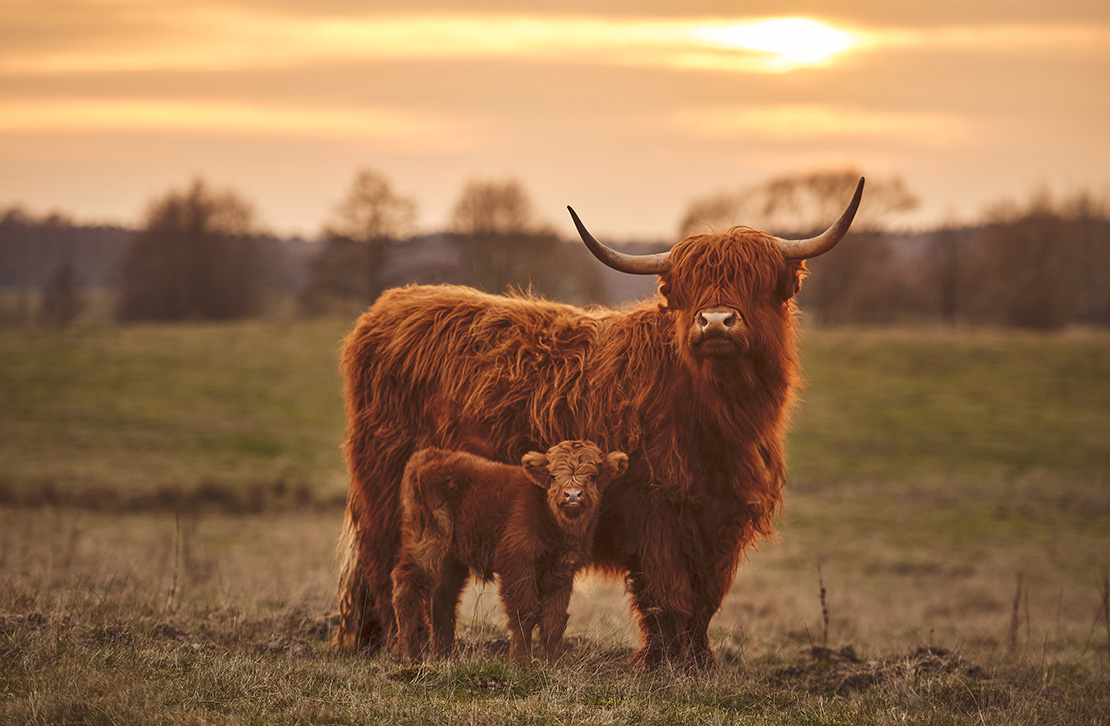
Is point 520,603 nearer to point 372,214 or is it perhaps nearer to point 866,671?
point 866,671

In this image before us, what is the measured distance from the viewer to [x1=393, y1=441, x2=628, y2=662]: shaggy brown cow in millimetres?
5129

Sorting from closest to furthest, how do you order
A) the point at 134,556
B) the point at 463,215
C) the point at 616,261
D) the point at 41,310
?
1. the point at 616,261
2. the point at 134,556
3. the point at 463,215
4. the point at 41,310

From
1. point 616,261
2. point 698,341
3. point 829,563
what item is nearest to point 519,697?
point 698,341

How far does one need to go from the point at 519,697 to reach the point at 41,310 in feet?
191

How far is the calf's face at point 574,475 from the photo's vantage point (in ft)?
16.4

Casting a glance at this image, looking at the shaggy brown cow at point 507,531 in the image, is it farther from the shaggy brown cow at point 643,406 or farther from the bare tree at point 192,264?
the bare tree at point 192,264

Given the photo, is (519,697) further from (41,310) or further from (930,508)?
(41,310)

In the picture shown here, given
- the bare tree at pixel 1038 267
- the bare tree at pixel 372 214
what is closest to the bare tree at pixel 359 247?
the bare tree at pixel 372 214

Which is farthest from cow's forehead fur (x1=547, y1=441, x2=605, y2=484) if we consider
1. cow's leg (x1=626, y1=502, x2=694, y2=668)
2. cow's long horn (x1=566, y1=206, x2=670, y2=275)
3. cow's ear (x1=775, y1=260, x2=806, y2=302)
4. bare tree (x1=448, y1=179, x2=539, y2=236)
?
bare tree (x1=448, y1=179, x2=539, y2=236)

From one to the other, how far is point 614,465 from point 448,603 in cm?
155

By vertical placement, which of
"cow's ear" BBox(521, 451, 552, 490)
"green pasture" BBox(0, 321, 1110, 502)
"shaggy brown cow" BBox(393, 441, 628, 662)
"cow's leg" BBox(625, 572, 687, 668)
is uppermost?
"cow's ear" BBox(521, 451, 552, 490)

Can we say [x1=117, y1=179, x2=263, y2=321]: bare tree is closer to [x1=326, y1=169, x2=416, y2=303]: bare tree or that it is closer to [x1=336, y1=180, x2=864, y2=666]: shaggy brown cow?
[x1=326, y1=169, x2=416, y2=303]: bare tree

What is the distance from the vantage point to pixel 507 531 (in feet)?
17.1

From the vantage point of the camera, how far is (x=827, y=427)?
2930cm
